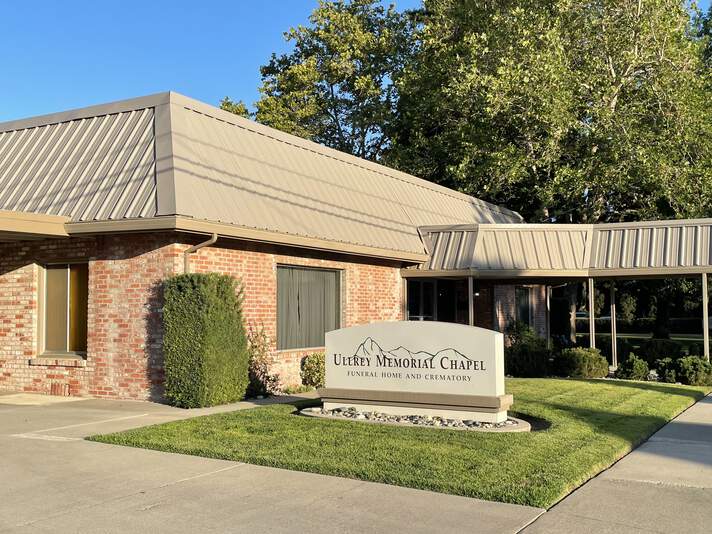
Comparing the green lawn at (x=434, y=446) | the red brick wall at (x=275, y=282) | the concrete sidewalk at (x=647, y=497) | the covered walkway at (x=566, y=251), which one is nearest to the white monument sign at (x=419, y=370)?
the green lawn at (x=434, y=446)

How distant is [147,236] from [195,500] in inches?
261

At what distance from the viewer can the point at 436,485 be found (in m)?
7.02

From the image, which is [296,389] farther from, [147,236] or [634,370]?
[634,370]

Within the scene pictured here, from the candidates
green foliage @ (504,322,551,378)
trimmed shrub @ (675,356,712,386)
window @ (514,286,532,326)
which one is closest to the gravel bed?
green foliage @ (504,322,551,378)

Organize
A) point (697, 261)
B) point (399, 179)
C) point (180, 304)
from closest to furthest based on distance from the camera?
1. point (180, 304)
2. point (697, 261)
3. point (399, 179)

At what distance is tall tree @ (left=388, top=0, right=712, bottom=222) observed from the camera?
2548cm

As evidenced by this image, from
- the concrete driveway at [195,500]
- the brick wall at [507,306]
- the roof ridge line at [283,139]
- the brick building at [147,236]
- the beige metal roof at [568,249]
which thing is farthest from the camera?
the brick wall at [507,306]

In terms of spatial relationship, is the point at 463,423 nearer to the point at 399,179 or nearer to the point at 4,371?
the point at 4,371

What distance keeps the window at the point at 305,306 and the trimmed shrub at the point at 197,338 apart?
2.49 m

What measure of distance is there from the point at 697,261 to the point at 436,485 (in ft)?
41.3

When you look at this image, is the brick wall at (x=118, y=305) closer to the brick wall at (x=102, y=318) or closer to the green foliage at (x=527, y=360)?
the brick wall at (x=102, y=318)

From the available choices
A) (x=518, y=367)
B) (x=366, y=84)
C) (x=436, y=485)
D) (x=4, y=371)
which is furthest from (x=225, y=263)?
(x=366, y=84)

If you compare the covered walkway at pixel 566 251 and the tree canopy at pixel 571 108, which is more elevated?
the tree canopy at pixel 571 108

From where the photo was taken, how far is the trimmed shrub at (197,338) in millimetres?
11531
